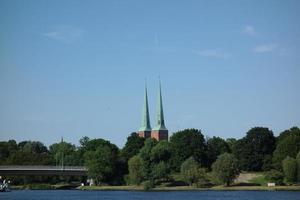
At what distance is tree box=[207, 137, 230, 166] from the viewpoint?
156375 mm

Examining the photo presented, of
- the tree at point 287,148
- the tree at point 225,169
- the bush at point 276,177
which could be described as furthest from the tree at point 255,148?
the tree at point 225,169

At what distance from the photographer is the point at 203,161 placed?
15450 centimetres

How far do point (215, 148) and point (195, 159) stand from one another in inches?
443

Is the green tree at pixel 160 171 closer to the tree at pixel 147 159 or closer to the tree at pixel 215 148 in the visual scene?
the tree at pixel 147 159

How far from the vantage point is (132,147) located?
543 ft

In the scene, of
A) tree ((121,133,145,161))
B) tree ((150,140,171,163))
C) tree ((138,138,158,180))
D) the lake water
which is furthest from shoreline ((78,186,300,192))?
tree ((121,133,145,161))

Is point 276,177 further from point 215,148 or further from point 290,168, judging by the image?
point 215,148

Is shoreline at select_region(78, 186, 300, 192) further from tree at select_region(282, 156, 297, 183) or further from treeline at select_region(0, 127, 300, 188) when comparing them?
tree at select_region(282, 156, 297, 183)

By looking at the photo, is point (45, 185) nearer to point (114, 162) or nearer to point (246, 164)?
point (114, 162)

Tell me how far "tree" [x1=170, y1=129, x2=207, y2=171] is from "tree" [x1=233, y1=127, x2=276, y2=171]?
8.92 metres

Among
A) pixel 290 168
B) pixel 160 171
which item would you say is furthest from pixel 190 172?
pixel 290 168

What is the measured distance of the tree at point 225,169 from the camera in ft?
418

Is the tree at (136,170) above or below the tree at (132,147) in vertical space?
below

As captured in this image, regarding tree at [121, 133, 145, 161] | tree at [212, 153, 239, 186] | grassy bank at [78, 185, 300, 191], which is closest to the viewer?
grassy bank at [78, 185, 300, 191]
